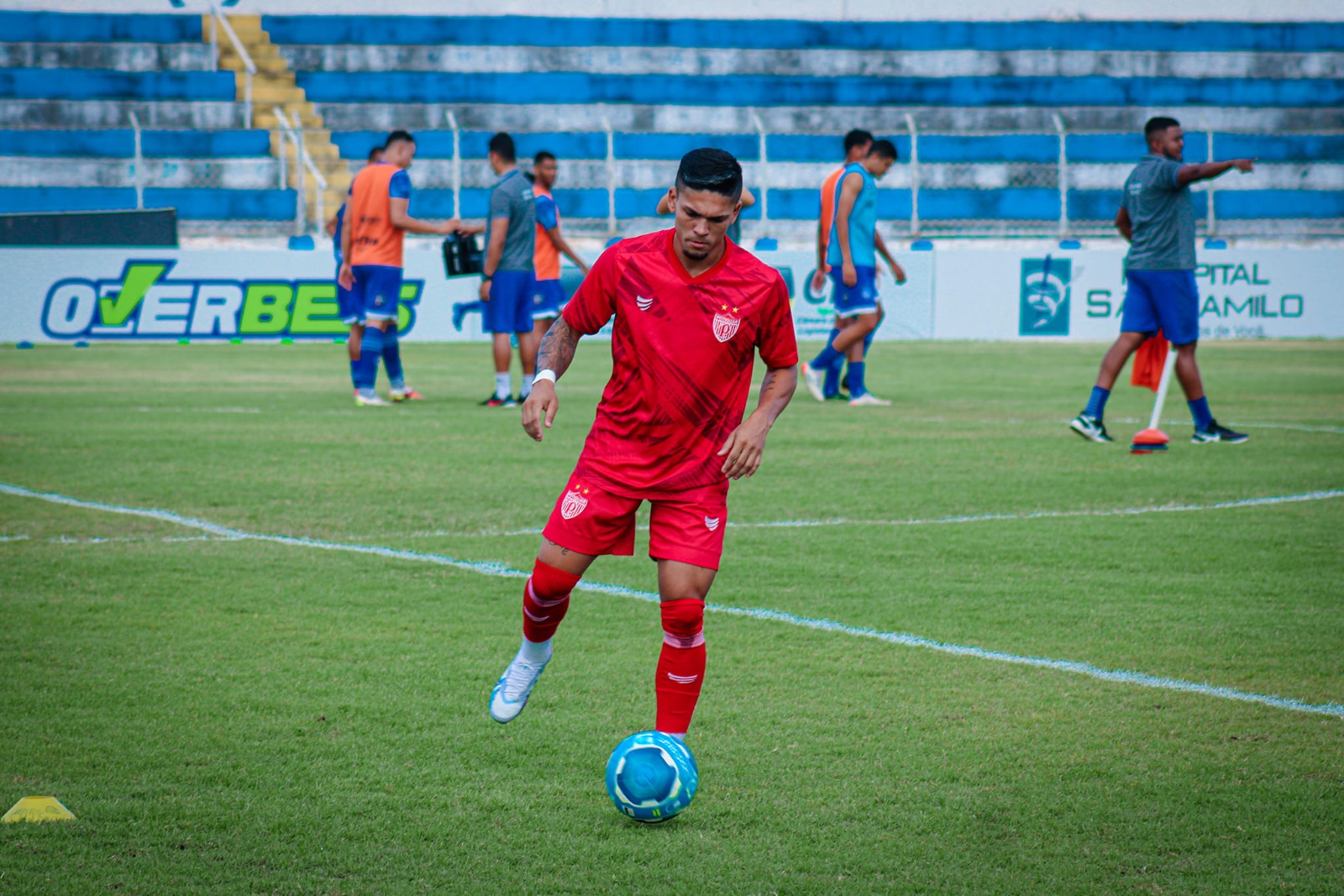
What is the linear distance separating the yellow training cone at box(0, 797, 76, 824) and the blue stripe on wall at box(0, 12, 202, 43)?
1043 inches

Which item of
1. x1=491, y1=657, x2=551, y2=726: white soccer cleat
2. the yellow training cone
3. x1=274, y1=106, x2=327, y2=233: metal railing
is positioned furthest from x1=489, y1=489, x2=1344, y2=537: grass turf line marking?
x1=274, y1=106, x2=327, y2=233: metal railing

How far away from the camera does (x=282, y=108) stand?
25.6 metres

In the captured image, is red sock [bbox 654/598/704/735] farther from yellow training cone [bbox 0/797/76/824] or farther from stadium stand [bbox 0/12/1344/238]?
stadium stand [bbox 0/12/1344/238]

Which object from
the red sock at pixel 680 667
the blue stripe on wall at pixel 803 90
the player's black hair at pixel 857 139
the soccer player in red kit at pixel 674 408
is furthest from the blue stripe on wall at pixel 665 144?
the red sock at pixel 680 667

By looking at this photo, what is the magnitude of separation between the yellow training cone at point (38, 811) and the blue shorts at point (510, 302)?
29.2 feet

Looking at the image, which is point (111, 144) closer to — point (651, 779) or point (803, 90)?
point (803, 90)

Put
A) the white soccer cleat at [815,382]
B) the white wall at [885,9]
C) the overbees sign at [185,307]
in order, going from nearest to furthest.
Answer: the white soccer cleat at [815,382] → the overbees sign at [185,307] → the white wall at [885,9]

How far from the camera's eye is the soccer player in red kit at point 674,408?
343 centimetres

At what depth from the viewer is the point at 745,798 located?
10.7 feet

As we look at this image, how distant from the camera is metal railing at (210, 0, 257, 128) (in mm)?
24375

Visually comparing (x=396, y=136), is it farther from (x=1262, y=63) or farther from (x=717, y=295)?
(x=1262, y=63)

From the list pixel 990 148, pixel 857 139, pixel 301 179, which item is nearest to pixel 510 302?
pixel 857 139

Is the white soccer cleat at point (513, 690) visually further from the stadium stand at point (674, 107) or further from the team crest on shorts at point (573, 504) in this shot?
the stadium stand at point (674, 107)

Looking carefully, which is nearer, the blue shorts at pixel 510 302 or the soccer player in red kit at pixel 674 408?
the soccer player in red kit at pixel 674 408
